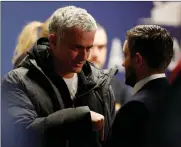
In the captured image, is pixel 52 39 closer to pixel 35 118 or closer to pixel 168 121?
pixel 35 118

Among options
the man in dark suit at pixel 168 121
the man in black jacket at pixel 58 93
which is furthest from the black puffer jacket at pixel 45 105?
the man in dark suit at pixel 168 121

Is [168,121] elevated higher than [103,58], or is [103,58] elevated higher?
[103,58]

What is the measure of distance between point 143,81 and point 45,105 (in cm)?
23

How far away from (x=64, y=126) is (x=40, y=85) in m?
0.11

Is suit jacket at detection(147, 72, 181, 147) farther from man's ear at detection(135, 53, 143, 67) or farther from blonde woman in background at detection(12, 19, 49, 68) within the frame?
blonde woman in background at detection(12, 19, 49, 68)

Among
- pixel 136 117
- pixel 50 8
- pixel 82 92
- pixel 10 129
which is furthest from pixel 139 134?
pixel 50 8

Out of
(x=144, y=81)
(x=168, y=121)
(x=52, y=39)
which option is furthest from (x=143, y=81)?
(x=52, y=39)

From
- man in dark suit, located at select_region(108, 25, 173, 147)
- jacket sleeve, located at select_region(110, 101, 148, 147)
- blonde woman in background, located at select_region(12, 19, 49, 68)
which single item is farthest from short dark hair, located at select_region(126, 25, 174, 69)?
blonde woman in background, located at select_region(12, 19, 49, 68)

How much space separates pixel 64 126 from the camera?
0.78 metres

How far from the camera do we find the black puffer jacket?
78 centimetres

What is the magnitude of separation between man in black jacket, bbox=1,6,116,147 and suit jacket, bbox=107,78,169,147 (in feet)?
0.14

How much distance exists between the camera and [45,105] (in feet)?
2.60

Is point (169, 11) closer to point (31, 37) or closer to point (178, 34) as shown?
point (178, 34)

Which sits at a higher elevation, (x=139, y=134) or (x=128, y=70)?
(x=128, y=70)
